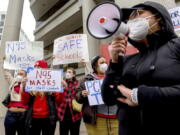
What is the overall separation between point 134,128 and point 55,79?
2.28 metres

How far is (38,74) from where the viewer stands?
10.6 ft

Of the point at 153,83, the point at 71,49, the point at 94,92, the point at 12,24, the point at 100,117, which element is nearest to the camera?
the point at 153,83

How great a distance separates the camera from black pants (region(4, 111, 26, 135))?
2916 mm

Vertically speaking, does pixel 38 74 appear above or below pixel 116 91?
above

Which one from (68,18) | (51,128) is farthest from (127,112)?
(68,18)

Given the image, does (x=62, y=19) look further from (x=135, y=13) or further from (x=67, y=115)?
(x=135, y=13)

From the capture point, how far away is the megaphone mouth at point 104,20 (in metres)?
1.17

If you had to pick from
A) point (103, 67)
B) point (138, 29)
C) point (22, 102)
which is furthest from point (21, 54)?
point (138, 29)

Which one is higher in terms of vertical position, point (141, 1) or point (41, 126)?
point (141, 1)

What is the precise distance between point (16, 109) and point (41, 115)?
14.8 inches

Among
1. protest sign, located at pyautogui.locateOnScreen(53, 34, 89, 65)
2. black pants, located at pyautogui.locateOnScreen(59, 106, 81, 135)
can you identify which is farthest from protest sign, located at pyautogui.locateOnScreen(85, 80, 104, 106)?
protest sign, located at pyautogui.locateOnScreen(53, 34, 89, 65)

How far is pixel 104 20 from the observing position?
1256 millimetres

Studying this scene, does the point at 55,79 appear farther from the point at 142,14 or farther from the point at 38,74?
the point at 142,14

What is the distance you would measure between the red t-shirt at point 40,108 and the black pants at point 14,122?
0.17 m
